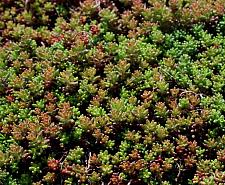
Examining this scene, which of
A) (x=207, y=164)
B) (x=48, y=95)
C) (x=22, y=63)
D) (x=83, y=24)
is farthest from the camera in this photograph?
(x=83, y=24)

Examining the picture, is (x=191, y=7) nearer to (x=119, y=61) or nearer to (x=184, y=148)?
(x=119, y=61)

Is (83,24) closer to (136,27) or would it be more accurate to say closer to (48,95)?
(136,27)

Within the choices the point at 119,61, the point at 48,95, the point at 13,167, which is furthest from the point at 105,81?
the point at 13,167

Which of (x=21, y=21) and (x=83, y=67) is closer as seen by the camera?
(x=83, y=67)

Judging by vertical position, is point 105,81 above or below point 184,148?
above

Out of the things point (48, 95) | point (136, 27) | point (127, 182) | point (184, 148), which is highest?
point (136, 27)

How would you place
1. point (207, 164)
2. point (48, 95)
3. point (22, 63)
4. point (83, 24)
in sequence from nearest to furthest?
point (207, 164), point (48, 95), point (22, 63), point (83, 24)
